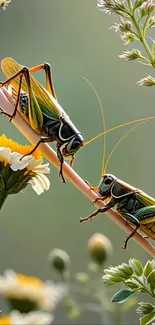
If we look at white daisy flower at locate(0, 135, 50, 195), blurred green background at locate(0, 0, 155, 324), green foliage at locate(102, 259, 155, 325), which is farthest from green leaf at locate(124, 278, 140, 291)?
blurred green background at locate(0, 0, 155, 324)

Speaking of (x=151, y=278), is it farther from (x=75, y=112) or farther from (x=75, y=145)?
(x=75, y=112)

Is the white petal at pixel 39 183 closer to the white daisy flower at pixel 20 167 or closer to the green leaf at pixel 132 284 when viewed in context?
the white daisy flower at pixel 20 167

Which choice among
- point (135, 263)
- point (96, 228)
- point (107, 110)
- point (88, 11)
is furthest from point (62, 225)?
point (135, 263)

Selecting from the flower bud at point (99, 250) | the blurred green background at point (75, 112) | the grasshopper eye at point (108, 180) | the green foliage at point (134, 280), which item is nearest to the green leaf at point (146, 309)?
the green foliage at point (134, 280)

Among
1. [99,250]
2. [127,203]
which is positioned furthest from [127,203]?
[99,250]

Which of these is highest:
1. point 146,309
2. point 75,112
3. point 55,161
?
point 75,112

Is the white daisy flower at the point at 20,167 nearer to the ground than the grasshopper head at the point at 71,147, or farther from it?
farther from it
